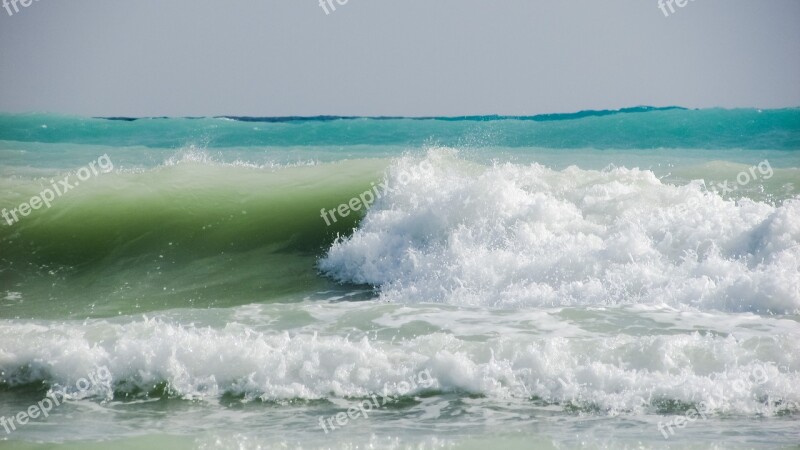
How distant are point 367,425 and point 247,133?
3118 centimetres

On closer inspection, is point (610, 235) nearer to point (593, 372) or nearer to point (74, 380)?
point (593, 372)

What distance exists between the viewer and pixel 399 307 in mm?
8188

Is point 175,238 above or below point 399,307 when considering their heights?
above

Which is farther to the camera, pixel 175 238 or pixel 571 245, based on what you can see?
pixel 175 238

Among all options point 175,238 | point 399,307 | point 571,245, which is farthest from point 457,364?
point 175,238

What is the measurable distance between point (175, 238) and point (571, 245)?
6.54m

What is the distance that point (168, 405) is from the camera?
6141mm

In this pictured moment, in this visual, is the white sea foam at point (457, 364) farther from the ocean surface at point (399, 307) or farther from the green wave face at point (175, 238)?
the green wave face at point (175, 238)

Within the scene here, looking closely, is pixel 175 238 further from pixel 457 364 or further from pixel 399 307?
pixel 457 364

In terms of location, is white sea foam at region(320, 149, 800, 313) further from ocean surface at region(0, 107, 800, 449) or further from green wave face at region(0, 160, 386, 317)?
green wave face at region(0, 160, 386, 317)

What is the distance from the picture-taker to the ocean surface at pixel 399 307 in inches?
223

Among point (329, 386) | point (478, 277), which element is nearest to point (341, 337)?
point (329, 386)

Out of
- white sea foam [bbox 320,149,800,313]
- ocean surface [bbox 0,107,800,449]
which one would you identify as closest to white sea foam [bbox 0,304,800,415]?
ocean surface [bbox 0,107,800,449]

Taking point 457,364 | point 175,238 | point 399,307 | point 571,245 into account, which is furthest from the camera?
point 175,238
